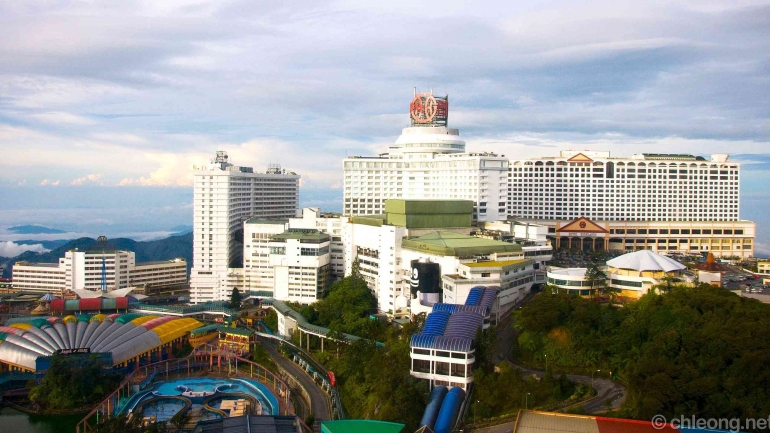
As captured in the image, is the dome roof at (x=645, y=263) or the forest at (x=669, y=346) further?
the dome roof at (x=645, y=263)

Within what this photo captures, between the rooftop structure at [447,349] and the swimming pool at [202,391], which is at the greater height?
the rooftop structure at [447,349]

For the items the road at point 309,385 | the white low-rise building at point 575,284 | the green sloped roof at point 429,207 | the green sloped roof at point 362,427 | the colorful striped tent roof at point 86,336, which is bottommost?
the road at point 309,385

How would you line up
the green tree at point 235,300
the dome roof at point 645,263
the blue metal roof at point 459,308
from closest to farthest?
the blue metal roof at point 459,308, the dome roof at point 645,263, the green tree at point 235,300

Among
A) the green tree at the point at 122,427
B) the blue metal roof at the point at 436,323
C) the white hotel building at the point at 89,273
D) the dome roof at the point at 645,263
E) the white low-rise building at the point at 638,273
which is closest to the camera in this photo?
the green tree at the point at 122,427

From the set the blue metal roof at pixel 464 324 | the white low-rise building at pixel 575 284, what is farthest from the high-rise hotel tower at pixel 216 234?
the white low-rise building at pixel 575 284

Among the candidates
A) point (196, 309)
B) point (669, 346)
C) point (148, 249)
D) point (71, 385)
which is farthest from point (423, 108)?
point (148, 249)

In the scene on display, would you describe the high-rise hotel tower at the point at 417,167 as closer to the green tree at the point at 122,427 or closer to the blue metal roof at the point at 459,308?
the blue metal roof at the point at 459,308

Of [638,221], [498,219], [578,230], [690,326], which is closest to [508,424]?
[690,326]

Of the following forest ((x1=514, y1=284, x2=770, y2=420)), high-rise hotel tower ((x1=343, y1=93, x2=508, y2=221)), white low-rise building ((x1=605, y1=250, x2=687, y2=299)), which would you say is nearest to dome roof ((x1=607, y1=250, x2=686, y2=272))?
white low-rise building ((x1=605, y1=250, x2=687, y2=299))
